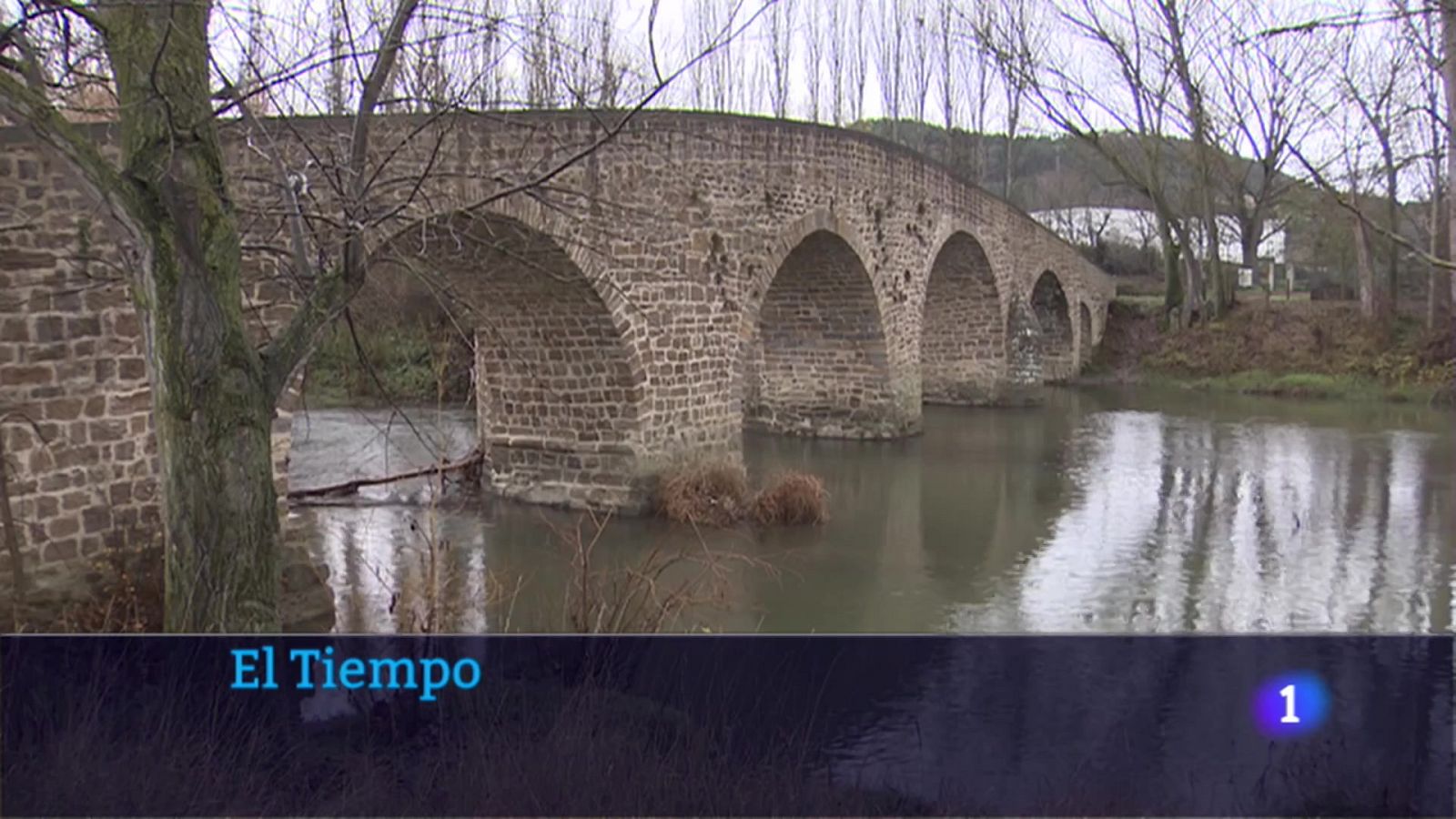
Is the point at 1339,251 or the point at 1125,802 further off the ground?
the point at 1339,251

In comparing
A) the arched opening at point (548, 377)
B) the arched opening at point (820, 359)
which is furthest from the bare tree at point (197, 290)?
the arched opening at point (820, 359)

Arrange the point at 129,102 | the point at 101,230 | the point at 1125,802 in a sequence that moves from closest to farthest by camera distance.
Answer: the point at 1125,802 → the point at 129,102 → the point at 101,230

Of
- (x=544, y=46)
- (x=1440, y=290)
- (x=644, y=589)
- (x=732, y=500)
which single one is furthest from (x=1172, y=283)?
(x=544, y=46)

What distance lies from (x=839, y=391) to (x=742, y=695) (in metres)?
12.3

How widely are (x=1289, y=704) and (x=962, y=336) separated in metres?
17.9

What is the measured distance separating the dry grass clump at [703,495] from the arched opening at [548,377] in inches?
14.4

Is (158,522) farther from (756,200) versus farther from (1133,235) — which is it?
(1133,235)

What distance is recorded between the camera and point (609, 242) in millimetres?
9508

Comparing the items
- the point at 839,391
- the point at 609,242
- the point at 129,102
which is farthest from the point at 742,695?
the point at 839,391

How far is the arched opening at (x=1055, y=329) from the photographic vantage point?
24.4 metres

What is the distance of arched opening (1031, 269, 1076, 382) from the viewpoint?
24422 mm

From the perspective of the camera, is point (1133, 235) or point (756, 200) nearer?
point (756, 200)

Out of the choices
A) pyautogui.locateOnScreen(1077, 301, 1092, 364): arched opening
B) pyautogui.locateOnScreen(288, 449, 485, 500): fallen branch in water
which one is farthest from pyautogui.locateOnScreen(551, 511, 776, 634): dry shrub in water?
pyautogui.locateOnScreen(1077, 301, 1092, 364): arched opening

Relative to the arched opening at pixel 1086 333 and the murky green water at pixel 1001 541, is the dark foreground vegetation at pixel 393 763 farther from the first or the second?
the arched opening at pixel 1086 333
